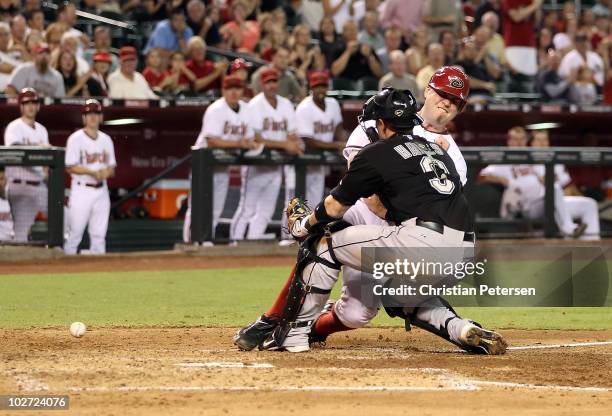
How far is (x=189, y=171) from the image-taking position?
14.1 metres

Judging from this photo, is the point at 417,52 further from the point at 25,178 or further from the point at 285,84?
the point at 25,178

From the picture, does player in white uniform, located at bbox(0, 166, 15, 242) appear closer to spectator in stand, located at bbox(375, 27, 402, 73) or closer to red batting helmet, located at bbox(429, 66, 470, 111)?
spectator in stand, located at bbox(375, 27, 402, 73)

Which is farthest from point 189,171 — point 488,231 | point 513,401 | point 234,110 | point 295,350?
point 513,401

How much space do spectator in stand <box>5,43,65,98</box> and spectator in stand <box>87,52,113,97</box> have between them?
48 centimetres

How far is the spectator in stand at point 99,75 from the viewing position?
13797mm

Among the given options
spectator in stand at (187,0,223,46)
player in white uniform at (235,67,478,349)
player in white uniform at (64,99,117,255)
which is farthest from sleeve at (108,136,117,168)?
player in white uniform at (235,67,478,349)

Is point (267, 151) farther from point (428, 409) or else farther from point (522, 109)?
point (428, 409)

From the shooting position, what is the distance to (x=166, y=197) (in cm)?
1414

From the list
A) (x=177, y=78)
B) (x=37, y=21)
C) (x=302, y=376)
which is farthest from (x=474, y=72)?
(x=302, y=376)

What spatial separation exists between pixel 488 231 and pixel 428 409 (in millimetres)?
9533

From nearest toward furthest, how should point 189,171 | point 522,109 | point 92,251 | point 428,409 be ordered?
point 428,409
point 92,251
point 189,171
point 522,109

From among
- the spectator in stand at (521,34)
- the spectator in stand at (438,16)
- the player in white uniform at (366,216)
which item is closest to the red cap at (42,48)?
the spectator in stand at (438,16)

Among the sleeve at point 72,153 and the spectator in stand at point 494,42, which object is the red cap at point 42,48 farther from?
the spectator in stand at point 494,42

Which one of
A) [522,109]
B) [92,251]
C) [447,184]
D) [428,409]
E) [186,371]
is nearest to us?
[428,409]
